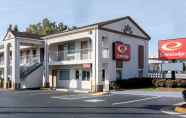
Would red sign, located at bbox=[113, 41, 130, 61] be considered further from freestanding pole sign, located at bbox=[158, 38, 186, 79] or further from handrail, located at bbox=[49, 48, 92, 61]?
freestanding pole sign, located at bbox=[158, 38, 186, 79]

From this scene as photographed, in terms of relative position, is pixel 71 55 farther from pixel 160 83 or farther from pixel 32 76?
pixel 160 83

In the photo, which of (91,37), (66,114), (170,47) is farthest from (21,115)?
(170,47)

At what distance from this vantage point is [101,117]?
12750mm

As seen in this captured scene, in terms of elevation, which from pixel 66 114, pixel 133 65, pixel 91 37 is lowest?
pixel 66 114

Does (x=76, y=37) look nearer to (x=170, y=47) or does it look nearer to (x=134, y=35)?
(x=134, y=35)

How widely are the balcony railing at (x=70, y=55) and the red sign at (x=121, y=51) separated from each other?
8.56 feet

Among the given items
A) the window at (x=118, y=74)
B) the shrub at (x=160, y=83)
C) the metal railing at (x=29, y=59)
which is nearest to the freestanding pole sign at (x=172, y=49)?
the shrub at (x=160, y=83)

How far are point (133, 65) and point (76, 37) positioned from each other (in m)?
7.58

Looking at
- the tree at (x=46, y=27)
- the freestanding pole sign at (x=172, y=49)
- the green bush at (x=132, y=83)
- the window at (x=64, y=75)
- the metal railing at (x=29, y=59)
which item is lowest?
the green bush at (x=132, y=83)

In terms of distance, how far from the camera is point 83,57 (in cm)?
3241

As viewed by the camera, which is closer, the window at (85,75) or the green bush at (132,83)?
the green bush at (132,83)

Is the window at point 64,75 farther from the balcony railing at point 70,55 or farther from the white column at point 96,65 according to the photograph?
the white column at point 96,65

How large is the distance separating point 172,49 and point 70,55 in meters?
11.3

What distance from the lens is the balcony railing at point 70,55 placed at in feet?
106
